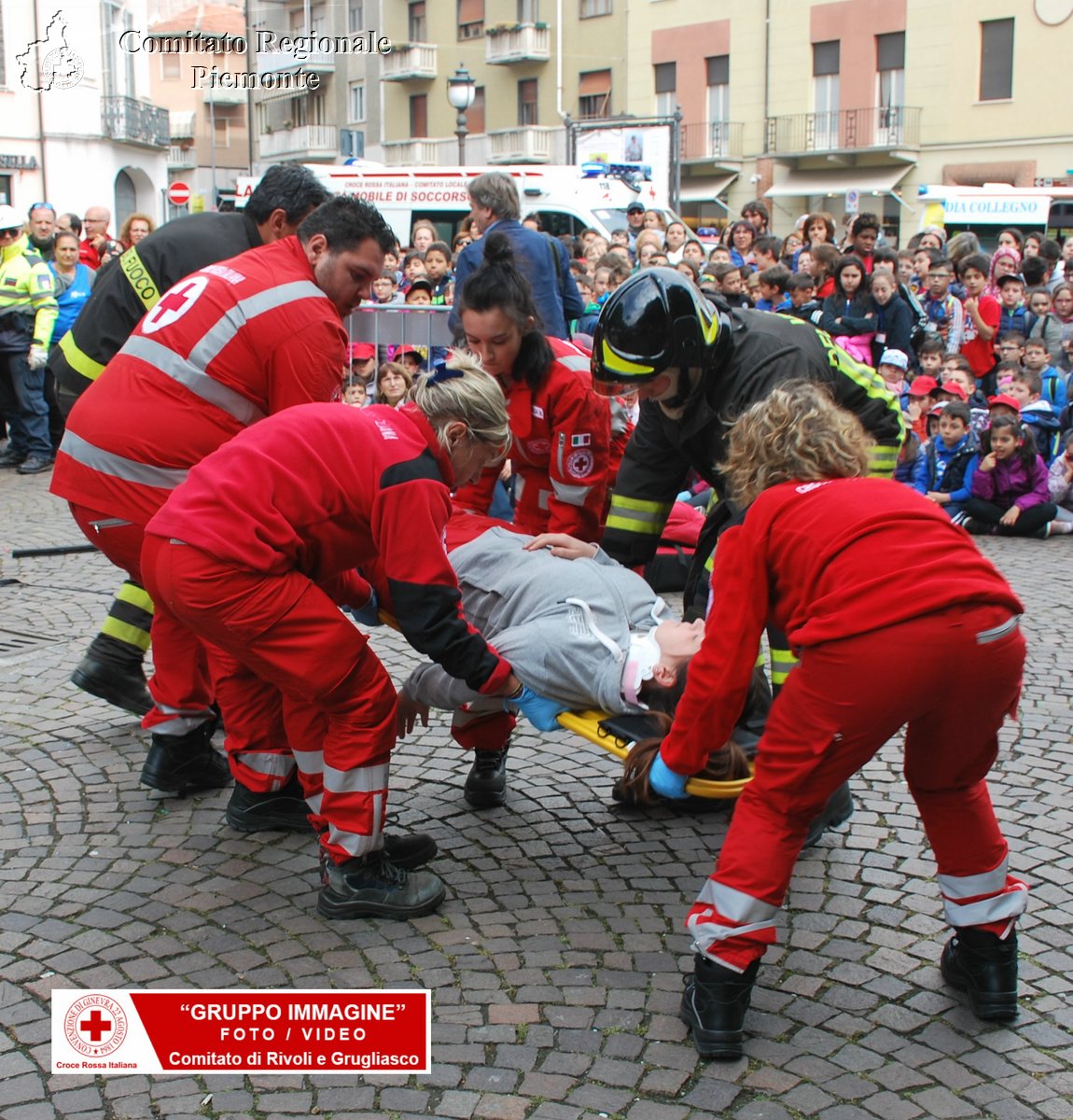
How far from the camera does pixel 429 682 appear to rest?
3908mm

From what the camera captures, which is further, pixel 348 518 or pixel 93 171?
pixel 93 171

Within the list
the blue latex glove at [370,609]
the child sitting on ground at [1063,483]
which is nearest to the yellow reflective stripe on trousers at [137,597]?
the blue latex glove at [370,609]

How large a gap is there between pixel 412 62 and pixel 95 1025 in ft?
147

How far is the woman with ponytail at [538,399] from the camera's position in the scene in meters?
4.75

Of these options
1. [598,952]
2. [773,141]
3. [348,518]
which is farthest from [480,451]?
[773,141]

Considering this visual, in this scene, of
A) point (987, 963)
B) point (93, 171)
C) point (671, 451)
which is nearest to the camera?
point (987, 963)

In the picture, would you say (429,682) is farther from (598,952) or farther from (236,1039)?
(236,1039)

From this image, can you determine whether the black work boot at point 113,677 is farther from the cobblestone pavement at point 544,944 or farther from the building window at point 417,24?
the building window at point 417,24

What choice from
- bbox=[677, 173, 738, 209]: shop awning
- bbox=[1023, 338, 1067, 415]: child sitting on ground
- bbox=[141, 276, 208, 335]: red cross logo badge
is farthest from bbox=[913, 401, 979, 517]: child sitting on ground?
bbox=[677, 173, 738, 209]: shop awning

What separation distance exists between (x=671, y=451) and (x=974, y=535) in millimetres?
5258

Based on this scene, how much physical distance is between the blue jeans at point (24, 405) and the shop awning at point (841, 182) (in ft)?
82.0

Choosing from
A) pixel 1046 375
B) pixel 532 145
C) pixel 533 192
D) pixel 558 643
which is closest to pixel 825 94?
pixel 532 145

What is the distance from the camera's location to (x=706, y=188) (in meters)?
36.5

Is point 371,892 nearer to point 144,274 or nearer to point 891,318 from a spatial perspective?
point 144,274
